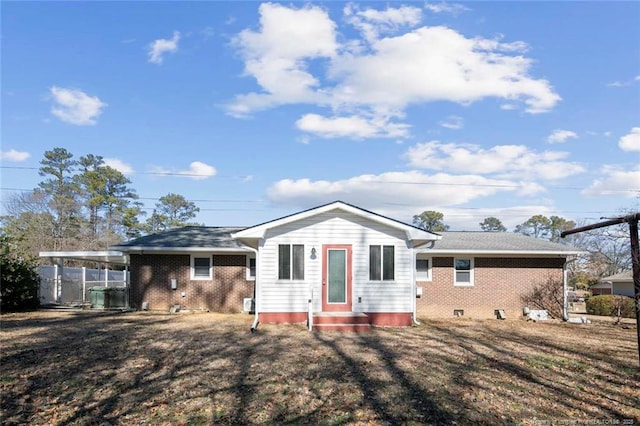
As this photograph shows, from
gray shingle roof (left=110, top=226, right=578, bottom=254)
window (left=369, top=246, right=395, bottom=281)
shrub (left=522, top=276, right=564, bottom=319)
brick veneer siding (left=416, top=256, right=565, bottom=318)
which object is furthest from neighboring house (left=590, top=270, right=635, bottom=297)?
window (left=369, top=246, right=395, bottom=281)

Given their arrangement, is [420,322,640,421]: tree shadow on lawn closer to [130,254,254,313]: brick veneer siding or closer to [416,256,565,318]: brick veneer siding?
[416,256,565,318]: brick veneer siding

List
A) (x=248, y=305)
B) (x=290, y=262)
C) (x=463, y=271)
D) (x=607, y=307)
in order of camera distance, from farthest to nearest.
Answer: (x=607, y=307) → (x=463, y=271) → (x=248, y=305) → (x=290, y=262)

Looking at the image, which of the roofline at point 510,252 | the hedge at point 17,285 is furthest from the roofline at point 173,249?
the roofline at point 510,252

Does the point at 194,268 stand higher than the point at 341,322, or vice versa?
the point at 194,268

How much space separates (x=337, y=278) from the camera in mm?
13789

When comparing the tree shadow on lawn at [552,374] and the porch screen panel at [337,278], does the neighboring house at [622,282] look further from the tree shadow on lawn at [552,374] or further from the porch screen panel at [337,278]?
the porch screen panel at [337,278]

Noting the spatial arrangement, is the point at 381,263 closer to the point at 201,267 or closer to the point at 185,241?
the point at 201,267

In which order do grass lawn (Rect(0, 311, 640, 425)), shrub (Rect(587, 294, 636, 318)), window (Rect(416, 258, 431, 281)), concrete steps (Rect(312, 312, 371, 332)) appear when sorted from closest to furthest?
grass lawn (Rect(0, 311, 640, 425)) < concrete steps (Rect(312, 312, 371, 332)) < window (Rect(416, 258, 431, 281)) < shrub (Rect(587, 294, 636, 318))

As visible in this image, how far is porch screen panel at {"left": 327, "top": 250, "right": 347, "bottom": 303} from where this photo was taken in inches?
542

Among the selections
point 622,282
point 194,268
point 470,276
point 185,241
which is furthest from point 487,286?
point 622,282

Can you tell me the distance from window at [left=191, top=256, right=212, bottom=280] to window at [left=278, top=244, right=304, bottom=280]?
15.4ft

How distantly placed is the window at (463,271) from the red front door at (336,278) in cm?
551

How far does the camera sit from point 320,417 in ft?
18.4

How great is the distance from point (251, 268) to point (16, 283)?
8525 millimetres
